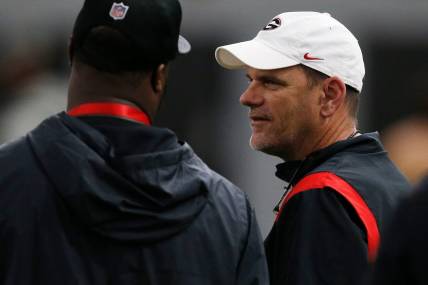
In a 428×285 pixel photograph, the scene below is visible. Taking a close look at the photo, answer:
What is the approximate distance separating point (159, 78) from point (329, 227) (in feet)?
2.19

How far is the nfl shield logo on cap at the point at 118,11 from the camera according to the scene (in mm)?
3070

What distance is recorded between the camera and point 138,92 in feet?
10.2

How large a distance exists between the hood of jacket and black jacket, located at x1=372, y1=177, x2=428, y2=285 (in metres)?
0.83

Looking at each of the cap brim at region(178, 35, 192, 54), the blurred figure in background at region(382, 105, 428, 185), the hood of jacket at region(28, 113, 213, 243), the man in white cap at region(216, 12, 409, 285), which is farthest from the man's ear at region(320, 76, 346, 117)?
the blurred figure in background at region(382, 105, 428, 185)

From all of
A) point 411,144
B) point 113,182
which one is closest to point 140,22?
point 113,182

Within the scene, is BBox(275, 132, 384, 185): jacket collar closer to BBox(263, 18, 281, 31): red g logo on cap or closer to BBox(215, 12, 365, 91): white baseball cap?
BBox(215, 12, 365, 91): white baseball cap

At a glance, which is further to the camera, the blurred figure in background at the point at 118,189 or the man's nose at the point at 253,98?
the man's nose at the point at 253,98

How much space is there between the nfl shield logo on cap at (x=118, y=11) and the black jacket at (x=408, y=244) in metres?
1.05

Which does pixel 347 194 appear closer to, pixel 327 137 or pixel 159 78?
pixel 327 137

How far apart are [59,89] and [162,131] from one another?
681 cm

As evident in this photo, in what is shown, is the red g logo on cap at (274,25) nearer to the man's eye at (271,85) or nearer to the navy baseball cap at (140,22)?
the man's eye at (271,85)

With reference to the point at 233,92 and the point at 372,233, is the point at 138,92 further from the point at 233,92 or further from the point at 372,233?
the point at 233,92

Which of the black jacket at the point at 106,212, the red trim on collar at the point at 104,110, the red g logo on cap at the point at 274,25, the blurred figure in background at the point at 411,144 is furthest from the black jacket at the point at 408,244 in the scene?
the blurred figure in background at the point at 411,144

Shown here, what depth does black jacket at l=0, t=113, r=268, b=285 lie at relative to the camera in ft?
9.69
